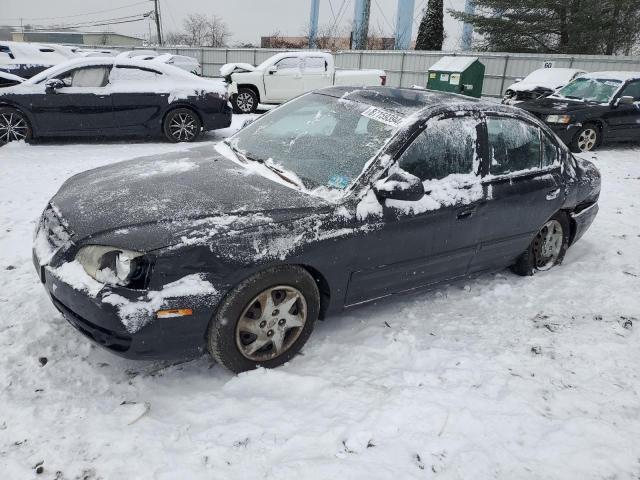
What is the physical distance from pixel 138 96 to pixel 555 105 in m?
7.95

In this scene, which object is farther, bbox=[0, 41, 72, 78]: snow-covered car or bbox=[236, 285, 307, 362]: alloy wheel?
bbox=[0, 41, 72, 78]: snow-covered car

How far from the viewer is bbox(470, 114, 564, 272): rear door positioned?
12.0ft

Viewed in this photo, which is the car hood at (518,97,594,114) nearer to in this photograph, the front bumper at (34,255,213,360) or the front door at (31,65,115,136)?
the front door at (31,65,115,136)

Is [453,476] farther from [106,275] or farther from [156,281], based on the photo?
[106,275]

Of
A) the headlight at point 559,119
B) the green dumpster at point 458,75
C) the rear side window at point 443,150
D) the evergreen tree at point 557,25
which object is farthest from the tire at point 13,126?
the evergreen tree at point 557,25

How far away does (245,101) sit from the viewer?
1334 cm

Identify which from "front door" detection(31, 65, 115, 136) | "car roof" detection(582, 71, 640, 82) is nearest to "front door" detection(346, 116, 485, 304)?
"front door" detection(31, 65, 115, 136)

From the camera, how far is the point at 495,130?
373 cm

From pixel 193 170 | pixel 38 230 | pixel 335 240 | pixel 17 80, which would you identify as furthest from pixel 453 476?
pixel 17 80

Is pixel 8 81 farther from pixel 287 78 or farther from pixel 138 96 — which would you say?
pixel 287 78

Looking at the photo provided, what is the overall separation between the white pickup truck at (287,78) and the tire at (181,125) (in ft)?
14.5

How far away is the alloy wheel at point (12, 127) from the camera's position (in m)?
8.02

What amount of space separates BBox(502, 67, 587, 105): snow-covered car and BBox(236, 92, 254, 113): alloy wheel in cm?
Answer: 672

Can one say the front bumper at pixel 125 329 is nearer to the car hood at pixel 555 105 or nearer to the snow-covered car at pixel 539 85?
the car hood at pixel 555 105
